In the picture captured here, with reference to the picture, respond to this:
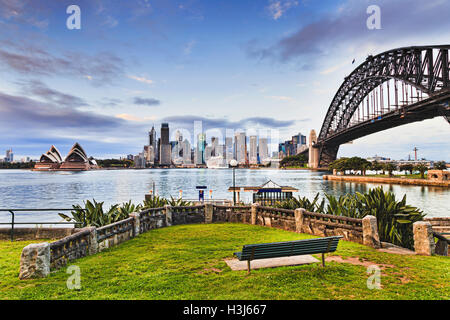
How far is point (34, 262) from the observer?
7.50m

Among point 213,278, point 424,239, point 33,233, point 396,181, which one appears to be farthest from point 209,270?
point 396,181

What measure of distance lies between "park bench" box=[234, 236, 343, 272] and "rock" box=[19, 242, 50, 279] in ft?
16.6

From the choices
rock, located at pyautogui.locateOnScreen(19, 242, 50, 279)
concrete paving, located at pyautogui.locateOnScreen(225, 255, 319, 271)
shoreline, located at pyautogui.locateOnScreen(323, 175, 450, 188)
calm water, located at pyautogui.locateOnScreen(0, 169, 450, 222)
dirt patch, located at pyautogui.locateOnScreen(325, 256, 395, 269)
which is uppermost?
rock, located at pyautogui.locateOnScreen(19, 242, 50, 279)

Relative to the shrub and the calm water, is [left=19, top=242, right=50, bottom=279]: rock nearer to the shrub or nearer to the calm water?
the shrub

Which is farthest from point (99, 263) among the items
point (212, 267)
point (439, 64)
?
point (439, 64)

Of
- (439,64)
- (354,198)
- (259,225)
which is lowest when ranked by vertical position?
(259,225)

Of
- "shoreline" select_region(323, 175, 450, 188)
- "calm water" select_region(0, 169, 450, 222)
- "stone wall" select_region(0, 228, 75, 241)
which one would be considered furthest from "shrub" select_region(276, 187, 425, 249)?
"shoreline" select_region(323, 175, 450, 188)

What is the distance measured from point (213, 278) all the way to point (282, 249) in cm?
190

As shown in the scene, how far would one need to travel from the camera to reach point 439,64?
174 ft

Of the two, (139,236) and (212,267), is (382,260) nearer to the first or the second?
(212,267)

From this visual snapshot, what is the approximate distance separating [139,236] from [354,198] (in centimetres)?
1145

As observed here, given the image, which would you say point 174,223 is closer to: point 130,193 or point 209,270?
point 209,270

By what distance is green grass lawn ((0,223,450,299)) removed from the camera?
6312mm

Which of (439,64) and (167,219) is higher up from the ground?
(439,64)
